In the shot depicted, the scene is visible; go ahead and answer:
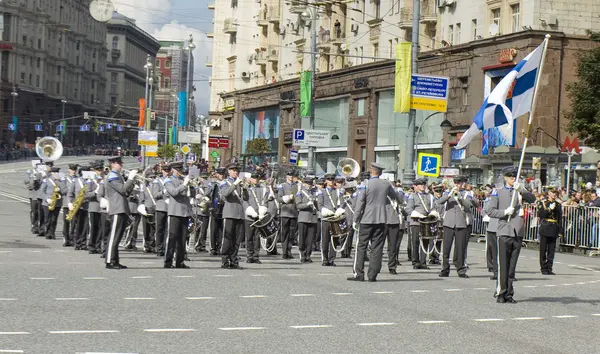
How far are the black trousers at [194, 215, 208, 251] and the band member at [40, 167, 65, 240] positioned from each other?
345cm

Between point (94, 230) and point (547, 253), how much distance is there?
8.68 metres

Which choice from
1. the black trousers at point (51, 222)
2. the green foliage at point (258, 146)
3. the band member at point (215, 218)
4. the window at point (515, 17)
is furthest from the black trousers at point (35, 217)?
the green foliage at point (258, 146)

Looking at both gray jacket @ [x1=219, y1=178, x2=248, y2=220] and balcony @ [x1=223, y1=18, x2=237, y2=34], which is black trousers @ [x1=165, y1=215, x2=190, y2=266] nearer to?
gray jacket @ [x1=219, y1=178, x2=248, y2=220]

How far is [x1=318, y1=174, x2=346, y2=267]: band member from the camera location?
21328 millimetres

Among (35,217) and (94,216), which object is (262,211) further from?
(35,217)

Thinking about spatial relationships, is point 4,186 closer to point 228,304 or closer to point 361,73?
point 361,73

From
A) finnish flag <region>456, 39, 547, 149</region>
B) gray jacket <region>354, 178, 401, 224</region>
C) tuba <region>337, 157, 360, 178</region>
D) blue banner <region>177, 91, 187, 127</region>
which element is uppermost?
blue banner <region>177, 91, 187, 127</region>

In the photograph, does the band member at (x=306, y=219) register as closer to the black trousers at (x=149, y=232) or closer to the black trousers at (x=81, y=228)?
the black trousers at (x=149, y=232)

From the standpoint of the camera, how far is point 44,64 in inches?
5802

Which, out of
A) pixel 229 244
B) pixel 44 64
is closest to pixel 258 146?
pixel 229 244

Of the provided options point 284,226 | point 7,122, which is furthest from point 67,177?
point 7,122

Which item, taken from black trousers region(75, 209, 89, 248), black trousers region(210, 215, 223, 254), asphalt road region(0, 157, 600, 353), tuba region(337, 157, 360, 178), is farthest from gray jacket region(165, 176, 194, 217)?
tuba region(337, 157, 360, 178)

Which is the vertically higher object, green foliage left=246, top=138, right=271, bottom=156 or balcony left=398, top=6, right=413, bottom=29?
balcony left=398, top=6, right=413, bottom=29

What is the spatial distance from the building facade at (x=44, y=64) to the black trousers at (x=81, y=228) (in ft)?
353
